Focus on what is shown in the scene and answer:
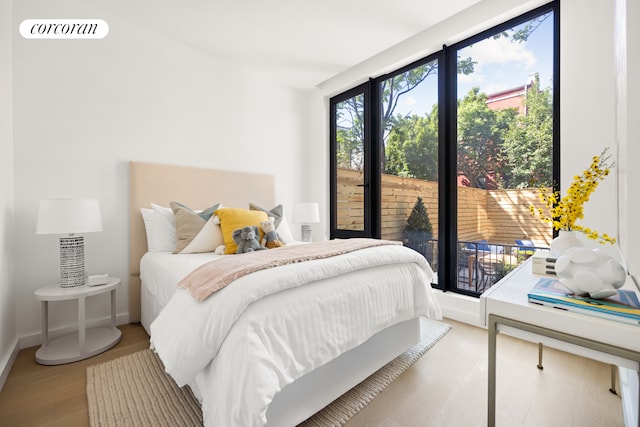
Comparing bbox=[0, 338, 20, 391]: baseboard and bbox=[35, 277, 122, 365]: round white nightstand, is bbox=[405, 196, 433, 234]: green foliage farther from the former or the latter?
bbox=[0, 338, 20, 391]: baseboard

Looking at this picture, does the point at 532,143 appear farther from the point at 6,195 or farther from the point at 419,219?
the point at 6,195

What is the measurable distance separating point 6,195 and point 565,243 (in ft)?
11.1

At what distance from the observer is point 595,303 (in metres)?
0.87

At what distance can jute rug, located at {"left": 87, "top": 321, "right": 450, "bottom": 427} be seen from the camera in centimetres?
134

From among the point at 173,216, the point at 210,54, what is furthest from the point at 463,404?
the point at 210,54

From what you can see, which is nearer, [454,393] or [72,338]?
[454,393]

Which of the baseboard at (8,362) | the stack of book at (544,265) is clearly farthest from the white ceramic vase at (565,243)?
the baseboard at (8,362)

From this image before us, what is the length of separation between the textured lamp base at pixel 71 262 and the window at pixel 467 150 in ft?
8.95

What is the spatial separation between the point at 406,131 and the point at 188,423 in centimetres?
307

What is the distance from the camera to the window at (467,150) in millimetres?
2254

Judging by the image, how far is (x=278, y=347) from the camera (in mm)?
1121

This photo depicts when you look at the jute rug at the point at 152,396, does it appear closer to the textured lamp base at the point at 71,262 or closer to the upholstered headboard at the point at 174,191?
the textured lamp base at the point at 71,262

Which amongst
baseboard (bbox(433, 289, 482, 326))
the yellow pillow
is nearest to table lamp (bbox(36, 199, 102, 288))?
the yellow pillow

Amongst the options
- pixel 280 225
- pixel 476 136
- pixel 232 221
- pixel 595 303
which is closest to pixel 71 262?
pixel 232 221
